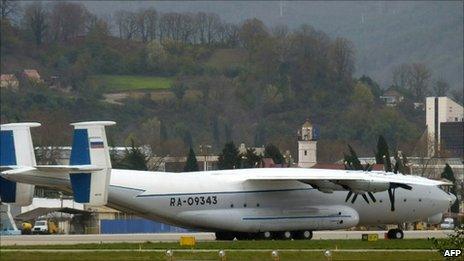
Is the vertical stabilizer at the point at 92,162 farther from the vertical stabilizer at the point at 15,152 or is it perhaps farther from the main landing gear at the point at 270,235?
the main landing gear at the point at 270,235

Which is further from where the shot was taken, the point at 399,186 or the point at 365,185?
the point at 399,186

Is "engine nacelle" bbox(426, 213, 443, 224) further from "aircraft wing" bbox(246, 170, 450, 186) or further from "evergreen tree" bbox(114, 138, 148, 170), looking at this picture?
"evergreen tree" bbox(114, 138, 148, 170)

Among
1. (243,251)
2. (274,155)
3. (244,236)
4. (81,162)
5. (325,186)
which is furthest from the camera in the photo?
(274,155)

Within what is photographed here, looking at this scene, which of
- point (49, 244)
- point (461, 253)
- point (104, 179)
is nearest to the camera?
point (461, 253)

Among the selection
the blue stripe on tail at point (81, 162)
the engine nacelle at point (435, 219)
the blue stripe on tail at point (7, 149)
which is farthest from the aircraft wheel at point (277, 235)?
the blue stripe on tail at point (81, 162)

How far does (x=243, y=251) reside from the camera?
69.9 m

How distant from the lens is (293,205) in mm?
85875

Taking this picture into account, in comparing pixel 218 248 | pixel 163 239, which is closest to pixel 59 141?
pixel 163 239

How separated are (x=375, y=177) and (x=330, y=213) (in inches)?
122

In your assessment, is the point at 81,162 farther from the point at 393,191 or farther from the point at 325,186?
the point at 393,191

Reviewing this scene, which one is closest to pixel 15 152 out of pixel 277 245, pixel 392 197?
pixel 277 245

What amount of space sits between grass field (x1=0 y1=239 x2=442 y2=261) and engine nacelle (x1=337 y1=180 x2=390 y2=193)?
4.37m

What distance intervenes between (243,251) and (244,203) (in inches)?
610

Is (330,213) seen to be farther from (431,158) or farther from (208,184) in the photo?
(431,158)
